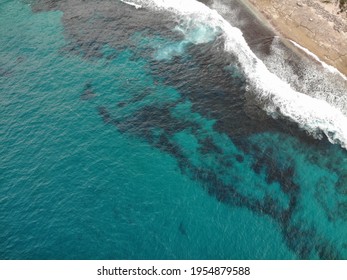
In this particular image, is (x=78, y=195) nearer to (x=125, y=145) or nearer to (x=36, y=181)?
(x=36, y=181)

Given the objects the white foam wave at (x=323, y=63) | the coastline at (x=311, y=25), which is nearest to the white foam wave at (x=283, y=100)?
the white foam wave at (x=323, y=63)

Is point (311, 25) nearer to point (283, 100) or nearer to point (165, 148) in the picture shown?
point (283, 100)

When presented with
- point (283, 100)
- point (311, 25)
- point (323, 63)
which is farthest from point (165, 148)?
point (311, 25)

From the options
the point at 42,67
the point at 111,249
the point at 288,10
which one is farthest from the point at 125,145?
the point at 288,10

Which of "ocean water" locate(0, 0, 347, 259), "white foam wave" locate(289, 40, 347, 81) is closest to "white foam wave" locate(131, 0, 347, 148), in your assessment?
"ocean water" locate(0, 0, 347, 259)

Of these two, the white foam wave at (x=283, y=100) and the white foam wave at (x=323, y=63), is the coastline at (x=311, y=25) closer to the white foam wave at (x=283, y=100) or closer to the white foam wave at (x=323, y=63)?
the white foam wave at (x=323, y=63)

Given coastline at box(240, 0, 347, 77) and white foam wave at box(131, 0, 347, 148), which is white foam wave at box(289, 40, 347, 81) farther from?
white foam wave at box(131, 0, 347, 148)
